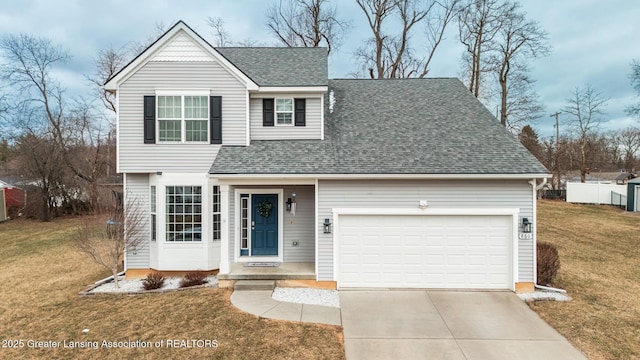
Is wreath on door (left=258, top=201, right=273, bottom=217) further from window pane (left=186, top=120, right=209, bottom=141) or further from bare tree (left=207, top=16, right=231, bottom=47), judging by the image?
bare tree (left=207, top=16, right=231, bottom=47)

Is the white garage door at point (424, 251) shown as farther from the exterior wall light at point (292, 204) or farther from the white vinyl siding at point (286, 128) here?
the white vinyl siding at point (286, 128)

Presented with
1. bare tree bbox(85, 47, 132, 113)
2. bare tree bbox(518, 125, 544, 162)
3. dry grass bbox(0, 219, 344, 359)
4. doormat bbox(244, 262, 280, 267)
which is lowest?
dry grass bbox(0, 219, 344, 359)

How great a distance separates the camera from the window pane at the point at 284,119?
1046cm

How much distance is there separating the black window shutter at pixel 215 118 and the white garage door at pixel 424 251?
462 centimetres

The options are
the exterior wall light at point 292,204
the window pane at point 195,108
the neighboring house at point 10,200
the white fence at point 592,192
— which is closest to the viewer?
the window pane at point 195,108

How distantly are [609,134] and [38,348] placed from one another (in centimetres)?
6812

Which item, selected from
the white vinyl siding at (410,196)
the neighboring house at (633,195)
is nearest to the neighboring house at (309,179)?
the white vinyl siding at (410,196)

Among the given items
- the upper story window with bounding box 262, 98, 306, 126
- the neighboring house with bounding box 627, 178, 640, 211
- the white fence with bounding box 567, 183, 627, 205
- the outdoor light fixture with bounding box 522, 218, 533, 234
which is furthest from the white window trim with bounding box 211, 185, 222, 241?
the white fence with bounding box 567, 183, 627, 205

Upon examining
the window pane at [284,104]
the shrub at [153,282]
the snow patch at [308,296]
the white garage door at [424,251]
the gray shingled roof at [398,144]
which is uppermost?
the window pane at [284,104]

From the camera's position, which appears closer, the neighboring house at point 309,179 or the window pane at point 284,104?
the neighboring house at point 309,179

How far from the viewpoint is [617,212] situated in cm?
2383

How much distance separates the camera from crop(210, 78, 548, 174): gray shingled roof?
28.6 ft

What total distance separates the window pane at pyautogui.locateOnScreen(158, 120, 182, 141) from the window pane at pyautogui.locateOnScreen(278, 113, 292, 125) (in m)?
3.12

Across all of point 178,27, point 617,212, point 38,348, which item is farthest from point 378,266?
point 617,212
